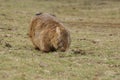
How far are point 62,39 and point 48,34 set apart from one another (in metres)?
0.49

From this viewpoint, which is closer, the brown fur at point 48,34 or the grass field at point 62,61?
the grass field at point 62,61

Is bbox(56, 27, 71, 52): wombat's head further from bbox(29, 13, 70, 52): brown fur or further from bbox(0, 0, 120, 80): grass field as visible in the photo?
bbox(0, 0, 120, 80): grass field

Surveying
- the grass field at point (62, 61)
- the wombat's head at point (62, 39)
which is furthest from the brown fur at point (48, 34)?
the grass field at point (62, 61)

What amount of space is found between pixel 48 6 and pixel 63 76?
22.7 m

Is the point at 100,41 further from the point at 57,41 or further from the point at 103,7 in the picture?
the point at 103,7

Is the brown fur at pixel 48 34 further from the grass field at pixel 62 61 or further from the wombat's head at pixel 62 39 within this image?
the grass field at pixel 62 61

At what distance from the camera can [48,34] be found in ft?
35.3

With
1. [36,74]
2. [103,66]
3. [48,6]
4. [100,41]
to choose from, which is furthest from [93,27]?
[36,74]

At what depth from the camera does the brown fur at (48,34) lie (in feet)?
34.4

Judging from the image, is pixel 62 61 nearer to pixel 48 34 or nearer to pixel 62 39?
pixel 62 39

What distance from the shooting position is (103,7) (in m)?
32.4

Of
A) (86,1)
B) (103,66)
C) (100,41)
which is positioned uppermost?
(103,66)

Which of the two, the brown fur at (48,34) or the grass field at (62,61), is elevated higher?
the brown fur at (48,34)

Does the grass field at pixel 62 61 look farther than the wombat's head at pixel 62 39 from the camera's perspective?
No
